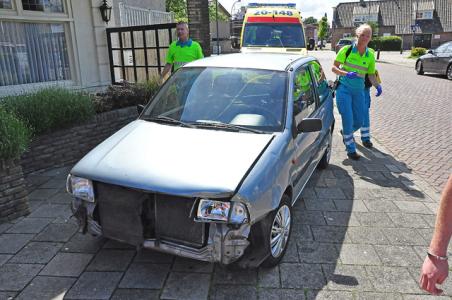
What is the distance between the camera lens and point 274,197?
3.05 m

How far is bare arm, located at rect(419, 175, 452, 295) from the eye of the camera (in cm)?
168

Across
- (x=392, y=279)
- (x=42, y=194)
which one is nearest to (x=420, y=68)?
(x=392, y=279)

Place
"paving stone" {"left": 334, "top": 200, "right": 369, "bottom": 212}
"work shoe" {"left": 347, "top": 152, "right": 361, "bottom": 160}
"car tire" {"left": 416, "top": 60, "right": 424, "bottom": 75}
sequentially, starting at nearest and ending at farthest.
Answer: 1. "paving stone" {"left": 334, "top": 200, "right": 369, "bottom": 212}
2. "work shoe" {"left": 347, "top": 152, "right": 361, "bottom": 160}
3. "car tire" {"left": 416, "top": 60, "right": 424, "bottom": 75}

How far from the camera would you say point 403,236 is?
3891mm

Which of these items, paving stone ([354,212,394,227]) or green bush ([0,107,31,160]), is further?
paving stone ([354,212,394,227])

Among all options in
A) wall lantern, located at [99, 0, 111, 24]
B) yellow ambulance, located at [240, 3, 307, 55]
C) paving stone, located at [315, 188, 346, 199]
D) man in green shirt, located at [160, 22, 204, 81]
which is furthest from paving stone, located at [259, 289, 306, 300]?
yellow ambulance, located at [240, 3, 307, 55]

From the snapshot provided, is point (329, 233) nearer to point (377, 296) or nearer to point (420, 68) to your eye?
point (377, 296)

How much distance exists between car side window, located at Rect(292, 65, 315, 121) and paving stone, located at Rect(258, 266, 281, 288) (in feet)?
4.92

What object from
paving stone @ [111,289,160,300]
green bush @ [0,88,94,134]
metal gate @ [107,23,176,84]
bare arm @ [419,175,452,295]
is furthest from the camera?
metal gate @ [107,23,176,84]

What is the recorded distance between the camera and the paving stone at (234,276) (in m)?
3.10

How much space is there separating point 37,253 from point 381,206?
12.3ft

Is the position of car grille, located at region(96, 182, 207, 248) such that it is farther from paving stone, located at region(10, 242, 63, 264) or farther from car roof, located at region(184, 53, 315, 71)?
car roof, located at region(184, 53, 315, 71)

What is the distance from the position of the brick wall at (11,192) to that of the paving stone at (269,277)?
105 inches

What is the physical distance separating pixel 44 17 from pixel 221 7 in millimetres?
60240
